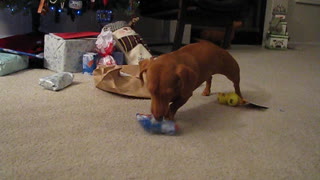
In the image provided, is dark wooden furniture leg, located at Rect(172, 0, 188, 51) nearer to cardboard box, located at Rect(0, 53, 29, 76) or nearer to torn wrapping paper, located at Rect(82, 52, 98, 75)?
torn wrapping paper, located at Rect(82, 52, 98, 75)

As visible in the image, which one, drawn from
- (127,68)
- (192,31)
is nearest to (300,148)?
(127,68)

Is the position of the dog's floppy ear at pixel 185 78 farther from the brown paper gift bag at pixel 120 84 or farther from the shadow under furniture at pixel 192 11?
the shadow under furniture at pixel 192 11

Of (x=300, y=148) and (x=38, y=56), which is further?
(x=38, y=56)

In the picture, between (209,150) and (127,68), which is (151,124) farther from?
(127,68)

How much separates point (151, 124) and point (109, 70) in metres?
0.43

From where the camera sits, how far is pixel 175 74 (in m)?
0.82

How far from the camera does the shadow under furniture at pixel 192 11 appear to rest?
6.53 feet

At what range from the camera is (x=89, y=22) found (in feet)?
8.19

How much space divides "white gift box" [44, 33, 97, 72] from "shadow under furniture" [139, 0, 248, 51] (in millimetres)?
693

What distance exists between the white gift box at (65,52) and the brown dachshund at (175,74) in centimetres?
65

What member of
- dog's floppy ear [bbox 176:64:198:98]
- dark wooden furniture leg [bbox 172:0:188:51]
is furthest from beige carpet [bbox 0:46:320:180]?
dark wooden furniture leg [bbox 172:0:188:51]

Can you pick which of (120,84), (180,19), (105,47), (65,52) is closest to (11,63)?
(65,52)

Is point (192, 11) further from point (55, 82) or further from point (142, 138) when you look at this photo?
point (142, 138)

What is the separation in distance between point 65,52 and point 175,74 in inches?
31.5
